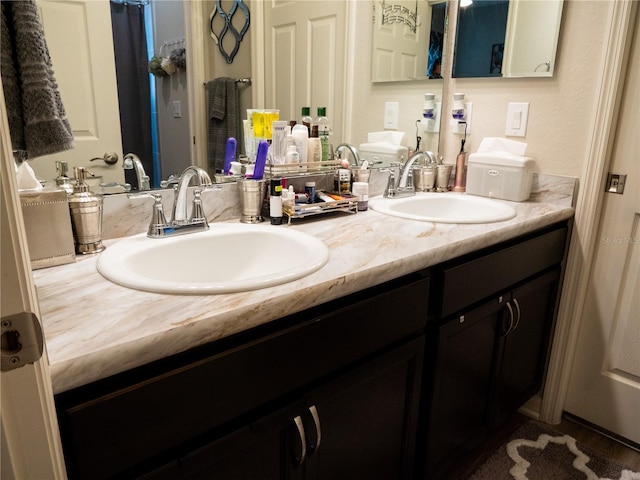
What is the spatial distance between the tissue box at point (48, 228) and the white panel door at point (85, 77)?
0.15m

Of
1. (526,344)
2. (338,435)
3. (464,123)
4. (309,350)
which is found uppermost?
(464,123)

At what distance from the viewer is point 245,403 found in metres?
0.81

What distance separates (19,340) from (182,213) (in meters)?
0.75

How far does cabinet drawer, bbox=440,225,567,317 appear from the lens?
4.02 feet

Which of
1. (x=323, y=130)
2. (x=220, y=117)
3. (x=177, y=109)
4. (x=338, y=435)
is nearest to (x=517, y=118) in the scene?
(x=323, y=130)

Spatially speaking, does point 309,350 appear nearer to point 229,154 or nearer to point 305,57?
point 229,154

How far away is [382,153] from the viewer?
72.8 inches

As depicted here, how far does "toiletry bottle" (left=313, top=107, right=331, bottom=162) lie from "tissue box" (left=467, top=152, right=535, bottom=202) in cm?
61

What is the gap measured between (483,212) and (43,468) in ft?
5.04

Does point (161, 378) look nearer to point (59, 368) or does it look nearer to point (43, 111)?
point (59, 368)

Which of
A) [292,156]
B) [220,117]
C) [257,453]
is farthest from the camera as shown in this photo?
[292,156]

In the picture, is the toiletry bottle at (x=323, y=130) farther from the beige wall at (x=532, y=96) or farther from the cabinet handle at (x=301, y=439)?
the cabinet handle at (x=301, y=439)

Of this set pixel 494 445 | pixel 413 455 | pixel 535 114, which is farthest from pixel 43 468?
pixel 535 114

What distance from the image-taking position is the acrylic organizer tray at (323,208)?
1.32 meters
